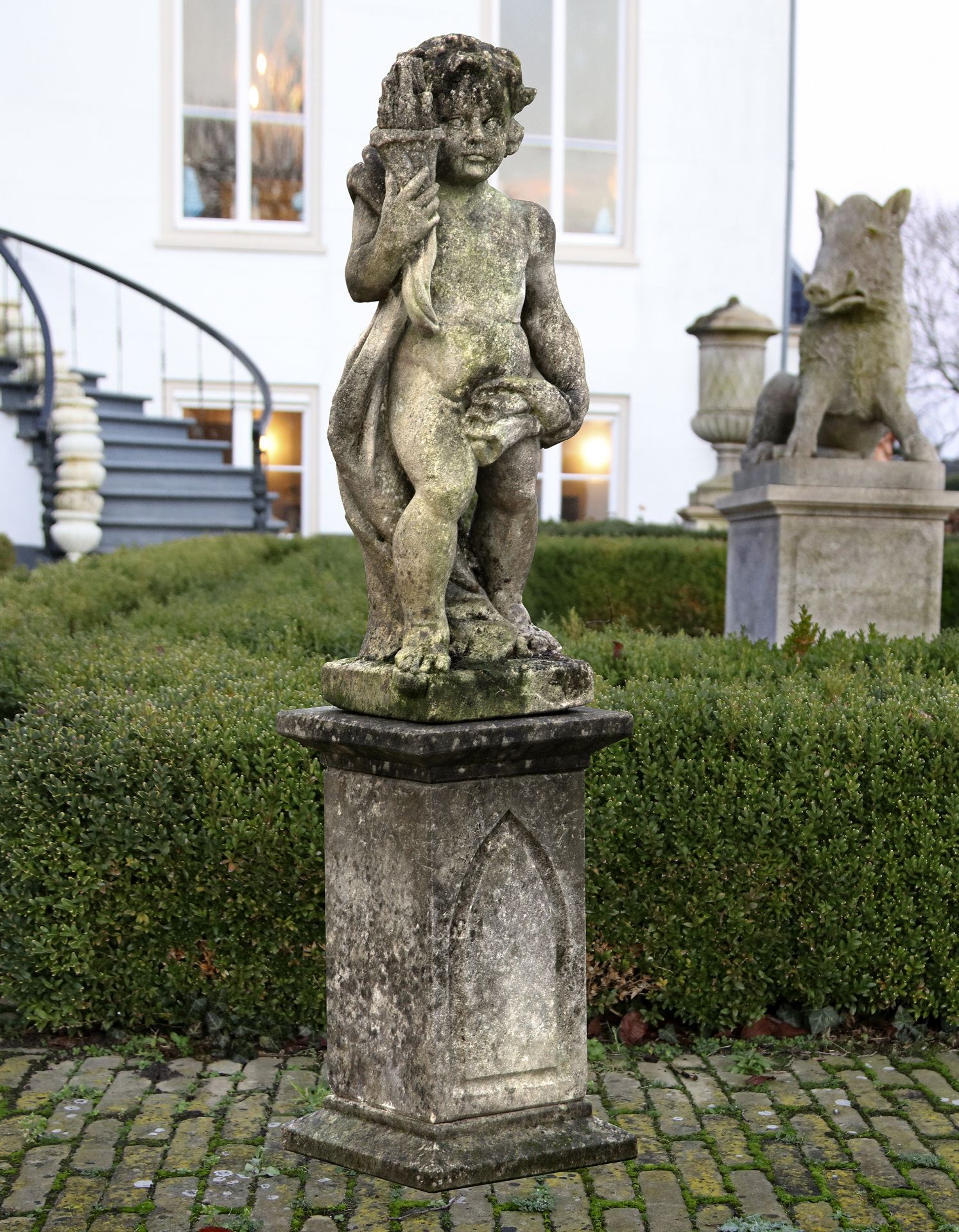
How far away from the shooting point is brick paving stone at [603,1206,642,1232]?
377 centimetres

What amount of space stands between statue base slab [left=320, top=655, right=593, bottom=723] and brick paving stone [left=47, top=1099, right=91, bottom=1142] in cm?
163

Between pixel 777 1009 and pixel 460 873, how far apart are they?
85.2 inches

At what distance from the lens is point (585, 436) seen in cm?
1730

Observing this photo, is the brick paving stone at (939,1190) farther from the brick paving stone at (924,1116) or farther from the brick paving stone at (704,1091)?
the brick paving stone at (704,1091)

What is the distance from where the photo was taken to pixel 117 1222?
3.77 meters

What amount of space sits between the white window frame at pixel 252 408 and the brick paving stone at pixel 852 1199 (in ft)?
41.4

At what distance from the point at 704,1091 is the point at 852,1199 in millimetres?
781

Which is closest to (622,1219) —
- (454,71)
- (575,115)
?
(454,71)

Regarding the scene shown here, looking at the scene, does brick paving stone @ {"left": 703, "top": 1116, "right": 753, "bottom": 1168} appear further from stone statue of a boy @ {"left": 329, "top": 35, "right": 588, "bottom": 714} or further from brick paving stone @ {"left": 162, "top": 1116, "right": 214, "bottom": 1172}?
stone statue of a boy @ {"left": 329, "top": 35, "right": 588, "bottom": 714}

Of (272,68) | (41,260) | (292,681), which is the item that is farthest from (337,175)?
(292,681)

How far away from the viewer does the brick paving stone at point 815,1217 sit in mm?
3781

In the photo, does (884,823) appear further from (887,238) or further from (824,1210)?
(887,238)

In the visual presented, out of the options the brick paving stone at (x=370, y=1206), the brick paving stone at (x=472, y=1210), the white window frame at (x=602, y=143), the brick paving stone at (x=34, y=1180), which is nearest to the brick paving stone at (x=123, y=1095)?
the brick paving stone at (x=34, y=1180)

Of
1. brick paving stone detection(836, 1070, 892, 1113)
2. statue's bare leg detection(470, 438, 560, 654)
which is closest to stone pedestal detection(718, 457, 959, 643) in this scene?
brick paving stone detection(836, 1070, 892, 1113)
